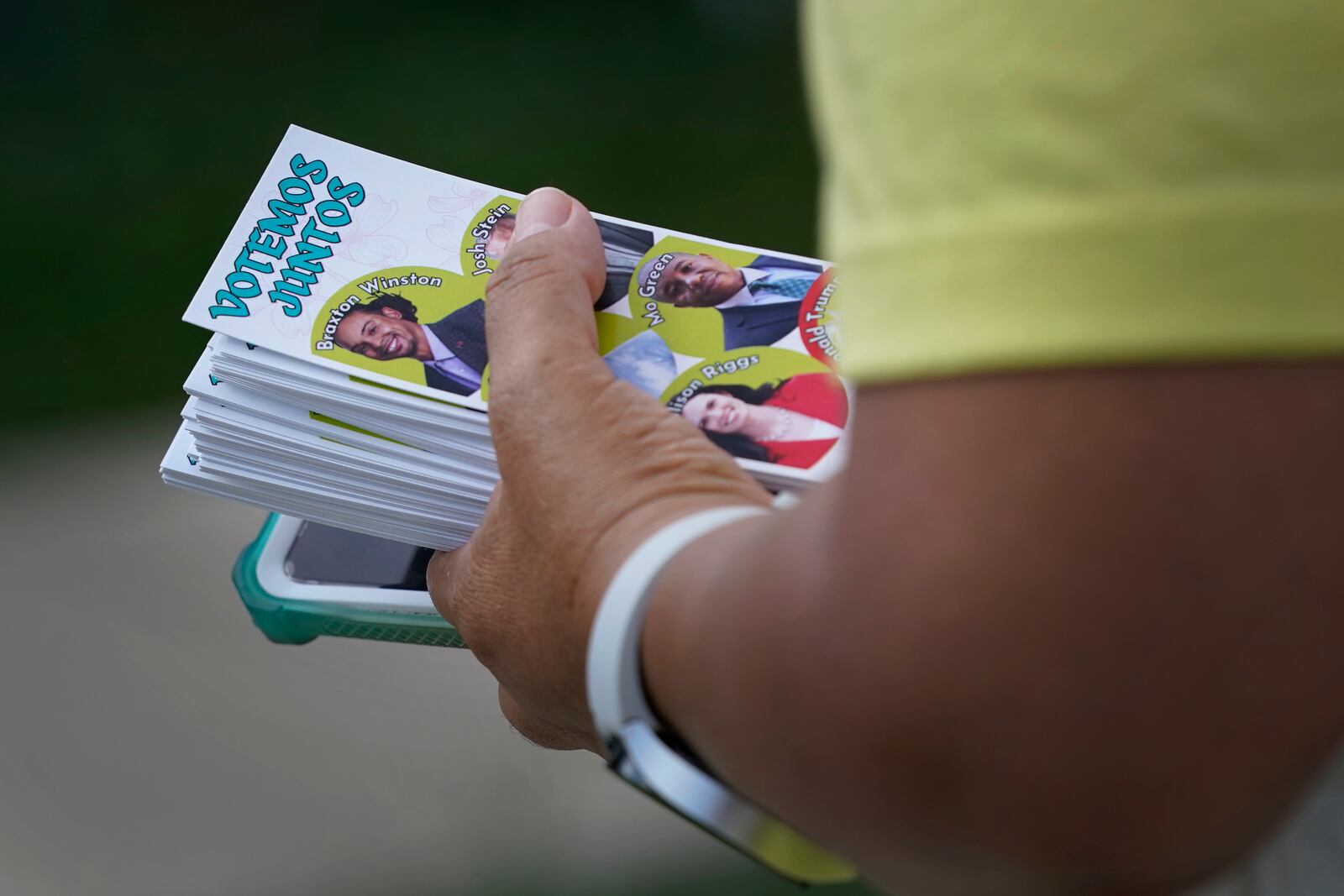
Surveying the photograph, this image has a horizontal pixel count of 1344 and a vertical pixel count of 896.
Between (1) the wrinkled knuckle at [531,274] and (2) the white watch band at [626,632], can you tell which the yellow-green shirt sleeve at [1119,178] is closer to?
(2) the white watch band at [626,632]

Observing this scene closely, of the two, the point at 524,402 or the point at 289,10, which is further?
the point at 289,10

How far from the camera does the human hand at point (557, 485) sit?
584 mm

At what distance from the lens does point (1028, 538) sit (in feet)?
1.06

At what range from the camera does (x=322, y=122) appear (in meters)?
2.12

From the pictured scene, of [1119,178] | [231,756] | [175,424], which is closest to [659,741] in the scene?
[1119,178]

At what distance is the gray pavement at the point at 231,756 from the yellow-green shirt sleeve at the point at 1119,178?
3.67ft

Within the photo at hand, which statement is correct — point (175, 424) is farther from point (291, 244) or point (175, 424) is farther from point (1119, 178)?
point (1119, 178)

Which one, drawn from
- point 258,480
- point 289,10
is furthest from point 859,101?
point 289,10

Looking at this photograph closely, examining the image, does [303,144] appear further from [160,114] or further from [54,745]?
[160,114]

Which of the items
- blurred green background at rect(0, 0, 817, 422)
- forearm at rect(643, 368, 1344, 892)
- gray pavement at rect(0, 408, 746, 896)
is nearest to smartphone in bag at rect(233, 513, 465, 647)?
gray pavement at rect(0, 408, 746, 896)

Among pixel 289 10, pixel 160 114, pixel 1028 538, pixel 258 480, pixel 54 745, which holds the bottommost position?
pixel 54 745

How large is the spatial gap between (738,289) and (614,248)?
Answer: 98mm

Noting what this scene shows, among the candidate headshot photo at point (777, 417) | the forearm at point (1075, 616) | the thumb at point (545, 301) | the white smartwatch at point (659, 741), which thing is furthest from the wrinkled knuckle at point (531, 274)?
the forearm at point (1075, 616)

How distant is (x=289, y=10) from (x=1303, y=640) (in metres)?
2.43
